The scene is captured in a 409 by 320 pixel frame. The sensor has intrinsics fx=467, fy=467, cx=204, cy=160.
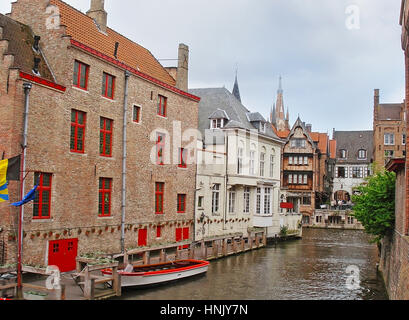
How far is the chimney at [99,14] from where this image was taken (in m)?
26.2

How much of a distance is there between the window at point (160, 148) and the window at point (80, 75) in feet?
21.5

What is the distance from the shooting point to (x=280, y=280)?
23.2 metres

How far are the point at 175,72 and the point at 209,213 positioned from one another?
10.1 metres

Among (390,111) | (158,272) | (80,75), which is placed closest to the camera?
(158,272)

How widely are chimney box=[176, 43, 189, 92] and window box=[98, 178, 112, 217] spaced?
956 cm

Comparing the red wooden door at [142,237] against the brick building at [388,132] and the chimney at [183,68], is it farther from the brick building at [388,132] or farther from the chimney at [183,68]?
the brick building at [388,132]

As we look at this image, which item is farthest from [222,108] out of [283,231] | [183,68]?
[283,231]

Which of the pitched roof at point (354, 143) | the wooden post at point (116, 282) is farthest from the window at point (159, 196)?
the pitched roof at point (354, 143)

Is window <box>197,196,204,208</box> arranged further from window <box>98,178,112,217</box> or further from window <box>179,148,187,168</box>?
window <box>98,178,112,217</box>

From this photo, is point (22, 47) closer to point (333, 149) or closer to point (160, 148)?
point (160, 148)

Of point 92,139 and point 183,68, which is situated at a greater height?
point 183,68

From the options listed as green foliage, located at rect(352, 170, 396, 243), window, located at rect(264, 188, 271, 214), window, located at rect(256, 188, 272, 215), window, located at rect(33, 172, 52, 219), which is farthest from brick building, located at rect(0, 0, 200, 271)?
green foliage, located at rect(352, 170, 396, 243)

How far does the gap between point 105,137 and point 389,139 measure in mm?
→ 52675

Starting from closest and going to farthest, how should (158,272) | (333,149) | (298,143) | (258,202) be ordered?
(158,272), (258,202), (298,143), (333,149)
